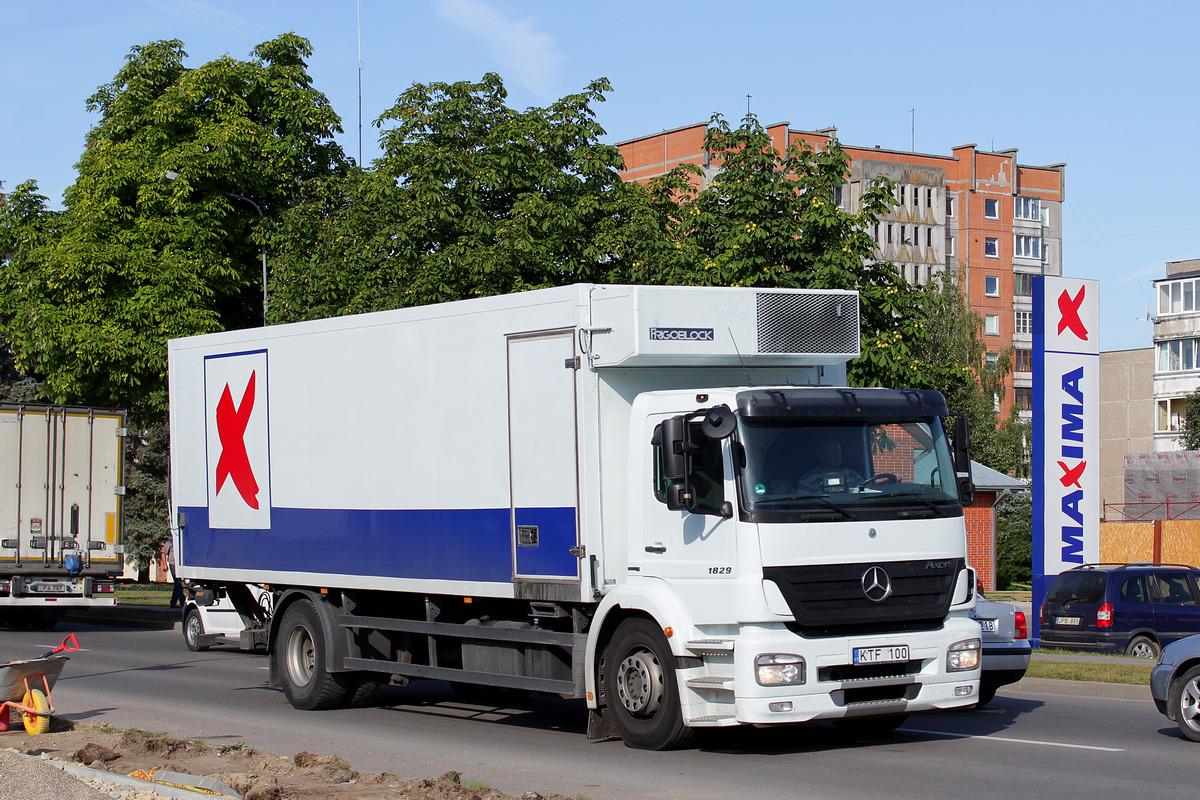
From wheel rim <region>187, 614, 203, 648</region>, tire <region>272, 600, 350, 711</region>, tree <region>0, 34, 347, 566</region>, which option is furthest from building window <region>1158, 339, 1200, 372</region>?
tire <region>272, 600, 350, 711</region>

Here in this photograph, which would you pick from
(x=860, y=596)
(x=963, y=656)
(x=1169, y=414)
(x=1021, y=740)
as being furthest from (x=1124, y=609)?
(x=1169, y=414)

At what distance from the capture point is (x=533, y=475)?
1007 centimetres

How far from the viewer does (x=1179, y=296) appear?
2940 inches

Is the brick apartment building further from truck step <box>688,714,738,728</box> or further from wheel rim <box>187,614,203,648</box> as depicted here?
truck step <box>688,714,738,728</box>

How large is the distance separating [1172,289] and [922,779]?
241 ft

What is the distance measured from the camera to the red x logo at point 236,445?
1305 cm

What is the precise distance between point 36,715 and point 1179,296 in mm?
74479

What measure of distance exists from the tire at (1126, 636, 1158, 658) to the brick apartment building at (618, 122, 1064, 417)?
65624 mm

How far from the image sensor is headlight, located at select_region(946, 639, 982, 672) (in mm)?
9312

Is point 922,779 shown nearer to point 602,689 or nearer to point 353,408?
point 602,689

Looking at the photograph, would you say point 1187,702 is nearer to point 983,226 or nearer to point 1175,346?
point 1175,346

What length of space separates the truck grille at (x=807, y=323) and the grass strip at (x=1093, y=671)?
564 centimetres

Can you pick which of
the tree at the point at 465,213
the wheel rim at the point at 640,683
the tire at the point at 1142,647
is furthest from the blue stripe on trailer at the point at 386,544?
the tire at the point at 1142,647

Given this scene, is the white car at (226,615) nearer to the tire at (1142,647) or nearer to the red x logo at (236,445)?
the red x logo at (236,445)
